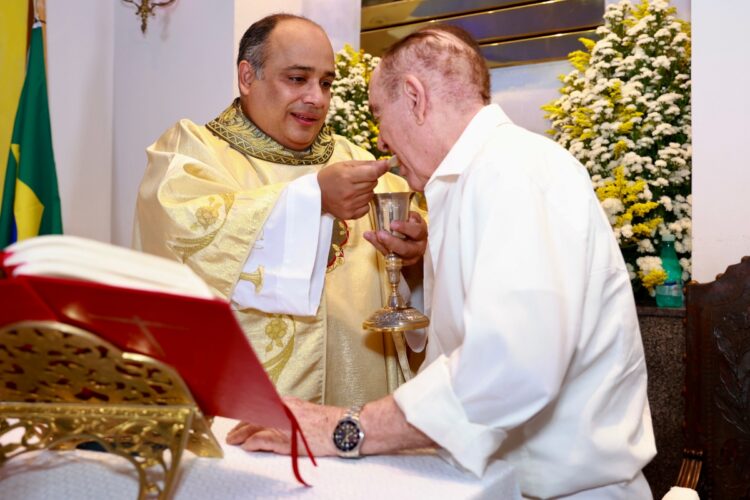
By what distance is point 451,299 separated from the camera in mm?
1665

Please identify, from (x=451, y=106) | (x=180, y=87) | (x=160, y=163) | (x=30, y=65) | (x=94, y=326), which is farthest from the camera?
(x=180, y=87)

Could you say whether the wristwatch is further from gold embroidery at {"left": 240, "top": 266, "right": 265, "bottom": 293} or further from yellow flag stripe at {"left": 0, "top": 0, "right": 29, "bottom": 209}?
yellow flag stripe at {"left": 0, "top": 0, "right": 29, "bottom": 209}

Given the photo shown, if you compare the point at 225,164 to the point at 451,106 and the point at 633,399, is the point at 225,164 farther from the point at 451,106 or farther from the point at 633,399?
the point at 633,399

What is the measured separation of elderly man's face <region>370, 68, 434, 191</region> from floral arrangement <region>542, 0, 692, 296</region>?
1973 mm

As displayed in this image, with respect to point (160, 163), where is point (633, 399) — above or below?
below

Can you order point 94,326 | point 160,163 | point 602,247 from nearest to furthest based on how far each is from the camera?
point 94,326
point 602,247
point 160,163

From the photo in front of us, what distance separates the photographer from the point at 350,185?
2422 millimetres

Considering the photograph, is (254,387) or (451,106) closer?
(254,387)

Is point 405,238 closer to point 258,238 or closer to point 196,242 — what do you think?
point 258,238

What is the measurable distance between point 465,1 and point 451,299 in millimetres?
4311

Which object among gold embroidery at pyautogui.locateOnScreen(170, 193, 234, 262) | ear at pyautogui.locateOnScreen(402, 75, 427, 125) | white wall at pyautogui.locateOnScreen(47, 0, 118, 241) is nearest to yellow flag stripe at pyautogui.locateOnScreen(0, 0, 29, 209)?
white wall at pyautogui.locateOnScreen(47, 0, 118, 241)

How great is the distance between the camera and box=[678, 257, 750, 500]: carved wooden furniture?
113 inches

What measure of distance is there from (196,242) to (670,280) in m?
2.26

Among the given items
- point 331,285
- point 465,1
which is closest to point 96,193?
point 465,1
